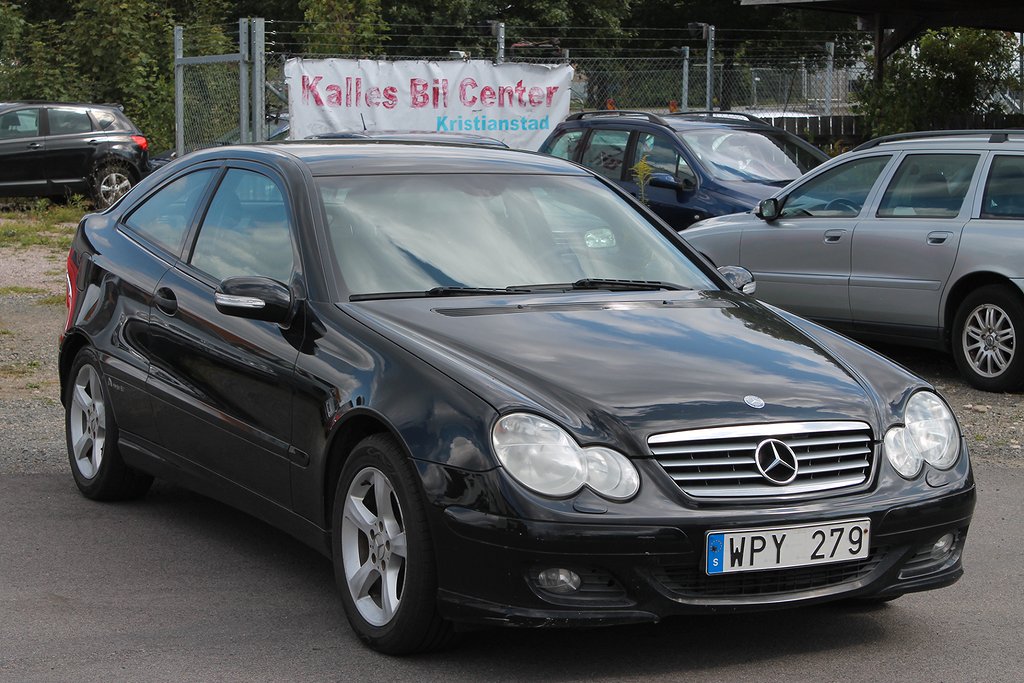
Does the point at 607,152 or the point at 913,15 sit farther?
the point at 913,15

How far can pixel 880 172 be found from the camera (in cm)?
1047

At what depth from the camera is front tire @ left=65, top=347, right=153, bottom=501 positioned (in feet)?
21.0

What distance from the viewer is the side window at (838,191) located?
1055 centimetres

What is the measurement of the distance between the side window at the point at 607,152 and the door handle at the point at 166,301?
30.2ft

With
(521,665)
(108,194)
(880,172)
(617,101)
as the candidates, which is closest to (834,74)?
(617,101)

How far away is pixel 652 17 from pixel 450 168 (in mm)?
60659

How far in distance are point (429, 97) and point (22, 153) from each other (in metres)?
6.57

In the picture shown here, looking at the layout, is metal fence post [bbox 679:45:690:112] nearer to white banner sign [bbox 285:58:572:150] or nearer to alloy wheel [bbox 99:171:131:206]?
white banner sign [bbox 285:58:572:150]

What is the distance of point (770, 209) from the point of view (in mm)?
10844

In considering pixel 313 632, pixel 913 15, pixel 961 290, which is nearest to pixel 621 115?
pixel 913 15

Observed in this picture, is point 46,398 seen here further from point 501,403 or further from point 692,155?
point 692,155

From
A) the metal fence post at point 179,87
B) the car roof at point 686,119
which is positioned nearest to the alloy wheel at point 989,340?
the car roof at point 686,119

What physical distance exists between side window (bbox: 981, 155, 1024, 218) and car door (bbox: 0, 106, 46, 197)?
1692 centimetres

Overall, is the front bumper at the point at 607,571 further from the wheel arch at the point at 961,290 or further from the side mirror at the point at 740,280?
the wheel arch at the point at 961,290
